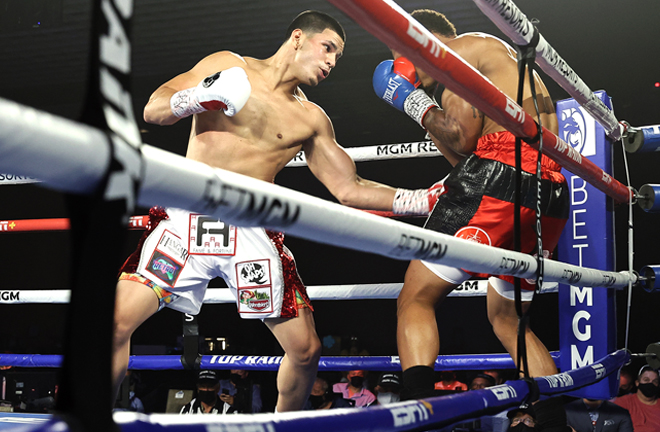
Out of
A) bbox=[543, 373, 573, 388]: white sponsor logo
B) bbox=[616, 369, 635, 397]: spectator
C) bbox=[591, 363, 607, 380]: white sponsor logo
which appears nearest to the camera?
bbox=[543, 373, 573, 388]: white sponsor logo

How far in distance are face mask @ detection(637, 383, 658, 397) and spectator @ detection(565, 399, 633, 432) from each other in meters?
0.43

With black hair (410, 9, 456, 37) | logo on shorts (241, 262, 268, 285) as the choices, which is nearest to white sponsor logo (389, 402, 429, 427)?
logo on shorts (241, 262, 268, 285)

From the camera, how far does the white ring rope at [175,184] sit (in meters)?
0.34

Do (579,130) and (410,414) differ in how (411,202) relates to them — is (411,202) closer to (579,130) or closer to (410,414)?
(579,130)

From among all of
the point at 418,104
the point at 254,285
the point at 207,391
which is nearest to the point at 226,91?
the point at 418,104

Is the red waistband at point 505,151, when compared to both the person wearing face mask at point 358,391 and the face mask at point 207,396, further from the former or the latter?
the person wearing face mask at point 358,391

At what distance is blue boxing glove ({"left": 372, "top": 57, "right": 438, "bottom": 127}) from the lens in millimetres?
1626

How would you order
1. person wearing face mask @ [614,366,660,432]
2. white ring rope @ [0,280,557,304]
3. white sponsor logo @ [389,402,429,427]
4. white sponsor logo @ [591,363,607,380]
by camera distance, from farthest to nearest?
1. person wearing face mask @ [614,366,660,432]
2. white ring rope @ [0,280,557,304]
3. white sponsor logo @ [591,363,607,380]
4. white sponsor logo @ [389,402,429,427]

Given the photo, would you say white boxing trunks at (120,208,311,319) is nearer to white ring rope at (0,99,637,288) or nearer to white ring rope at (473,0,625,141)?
white ring rope at (473,0,625,141)

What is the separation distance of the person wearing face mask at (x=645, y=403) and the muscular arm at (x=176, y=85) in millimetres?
3005

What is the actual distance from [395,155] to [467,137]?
0.63 metres

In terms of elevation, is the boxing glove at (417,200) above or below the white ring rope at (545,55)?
below

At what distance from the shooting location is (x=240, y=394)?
4719 millimetres

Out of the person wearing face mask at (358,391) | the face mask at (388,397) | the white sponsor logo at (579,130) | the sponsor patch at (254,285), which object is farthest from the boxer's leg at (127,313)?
the person wearing face mask at (358,391)
